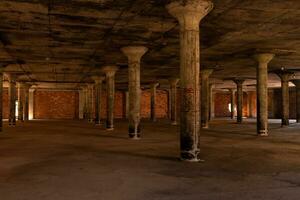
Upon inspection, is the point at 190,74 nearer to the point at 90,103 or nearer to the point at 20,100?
the point at 90,103

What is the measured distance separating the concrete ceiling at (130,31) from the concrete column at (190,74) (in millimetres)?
754

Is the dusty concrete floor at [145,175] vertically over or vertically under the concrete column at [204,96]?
under

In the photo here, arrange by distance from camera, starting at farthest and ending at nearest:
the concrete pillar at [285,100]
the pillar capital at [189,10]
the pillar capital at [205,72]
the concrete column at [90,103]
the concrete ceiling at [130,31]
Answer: the concrete column at [90,103], the concrete pillar at [285,100], the pillar capital at [205,72], the concrete ceiling at [130,31], the pillar capital at [189,10]

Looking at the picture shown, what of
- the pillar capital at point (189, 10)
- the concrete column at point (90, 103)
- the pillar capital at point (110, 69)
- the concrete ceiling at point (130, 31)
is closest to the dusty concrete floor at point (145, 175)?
the pillar capital at point (189, 10)

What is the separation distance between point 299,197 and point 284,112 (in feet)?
82.6

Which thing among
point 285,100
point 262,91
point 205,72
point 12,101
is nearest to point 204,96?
point 205,72

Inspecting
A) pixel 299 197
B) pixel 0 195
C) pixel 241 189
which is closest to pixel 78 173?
pixel 0 195

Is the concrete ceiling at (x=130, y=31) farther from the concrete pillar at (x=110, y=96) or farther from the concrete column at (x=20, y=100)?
the concrete column at (x=20, y=100)

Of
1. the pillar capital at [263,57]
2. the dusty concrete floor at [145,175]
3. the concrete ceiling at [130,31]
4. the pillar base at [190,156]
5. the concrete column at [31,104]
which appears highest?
the concrete ceiling at [130,31]

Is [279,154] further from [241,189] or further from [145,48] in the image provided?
[145,48]

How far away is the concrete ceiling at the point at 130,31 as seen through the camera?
37.3 feet

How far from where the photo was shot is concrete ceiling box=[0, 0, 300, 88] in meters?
11.4

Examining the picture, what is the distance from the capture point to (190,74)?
1049 cm

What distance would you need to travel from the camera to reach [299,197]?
6.16m
